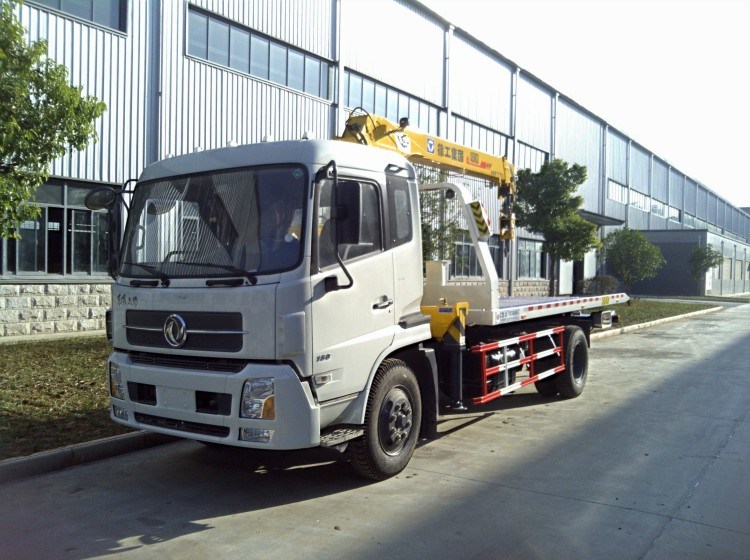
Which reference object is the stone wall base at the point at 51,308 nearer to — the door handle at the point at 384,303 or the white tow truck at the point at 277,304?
the white tow truck at the point at 277,304

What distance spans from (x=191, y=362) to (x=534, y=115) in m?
30.6

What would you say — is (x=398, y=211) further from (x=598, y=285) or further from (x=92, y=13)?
(x=598, y=285)

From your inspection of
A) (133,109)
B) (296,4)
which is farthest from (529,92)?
(133,109)

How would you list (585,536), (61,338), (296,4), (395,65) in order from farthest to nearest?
(395,65)
(296,4)
(61,338)
(585,536)

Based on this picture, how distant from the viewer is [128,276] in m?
5.46

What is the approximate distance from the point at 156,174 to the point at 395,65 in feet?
59.3

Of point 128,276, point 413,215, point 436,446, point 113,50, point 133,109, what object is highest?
point 113,50

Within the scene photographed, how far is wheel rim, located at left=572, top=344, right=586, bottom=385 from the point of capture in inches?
374

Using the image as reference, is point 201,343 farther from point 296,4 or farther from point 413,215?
point 296,4

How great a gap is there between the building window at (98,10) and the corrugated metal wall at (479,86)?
14342mm

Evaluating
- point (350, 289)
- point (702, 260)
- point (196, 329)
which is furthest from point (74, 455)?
point (702, 260)

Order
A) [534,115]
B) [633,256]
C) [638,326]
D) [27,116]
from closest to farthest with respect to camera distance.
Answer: [27,116] < [638,326] < [534,115] < [633,256]

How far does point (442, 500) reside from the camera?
5.12m

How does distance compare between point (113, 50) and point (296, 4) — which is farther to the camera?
point (296, 4)
